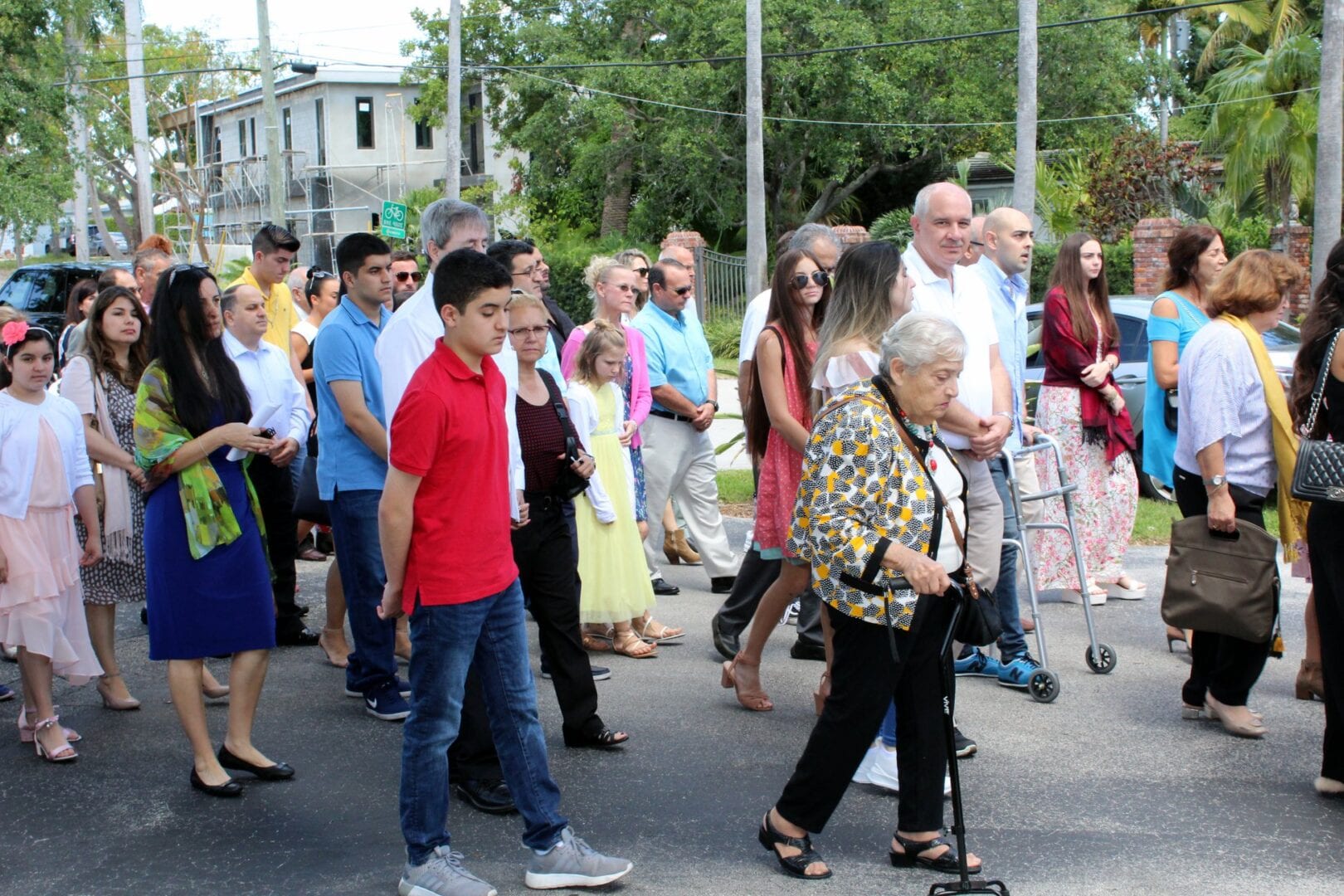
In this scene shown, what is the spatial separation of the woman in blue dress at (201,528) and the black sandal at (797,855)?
2059 mm

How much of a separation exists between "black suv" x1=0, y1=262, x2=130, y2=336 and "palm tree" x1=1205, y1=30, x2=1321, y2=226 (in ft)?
55.6

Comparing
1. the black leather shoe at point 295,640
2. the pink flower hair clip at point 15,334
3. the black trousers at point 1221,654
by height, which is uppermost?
the pink flower hair clip at point 15,334

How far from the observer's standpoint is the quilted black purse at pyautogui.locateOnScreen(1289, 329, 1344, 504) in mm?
4906

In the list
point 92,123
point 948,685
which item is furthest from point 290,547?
point 92,123

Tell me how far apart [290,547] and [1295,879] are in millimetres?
5627

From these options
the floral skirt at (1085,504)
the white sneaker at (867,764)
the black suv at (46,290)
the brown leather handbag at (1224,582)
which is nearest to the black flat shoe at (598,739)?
the white sneaker at (867,764)

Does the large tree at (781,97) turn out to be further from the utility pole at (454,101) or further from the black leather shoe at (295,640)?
the black leather shoe at (295,640)

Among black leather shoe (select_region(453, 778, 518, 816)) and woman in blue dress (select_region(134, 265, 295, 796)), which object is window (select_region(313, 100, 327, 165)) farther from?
black leather shoe (select_region(453, 778, 518, 816))

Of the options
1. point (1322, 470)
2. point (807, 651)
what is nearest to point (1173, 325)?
point (1322, 470)

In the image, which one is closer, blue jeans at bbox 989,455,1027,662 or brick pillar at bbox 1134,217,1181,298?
blue jeans at bbox 989,455,1027,662

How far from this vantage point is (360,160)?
169 feet

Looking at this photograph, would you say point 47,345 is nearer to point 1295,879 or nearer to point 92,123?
point 1295,879

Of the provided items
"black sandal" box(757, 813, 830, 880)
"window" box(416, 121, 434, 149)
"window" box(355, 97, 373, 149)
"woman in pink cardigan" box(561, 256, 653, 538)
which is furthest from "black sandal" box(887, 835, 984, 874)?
"window" box(355, 97, 373, 149)

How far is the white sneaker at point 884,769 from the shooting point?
17.1ft
